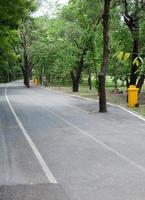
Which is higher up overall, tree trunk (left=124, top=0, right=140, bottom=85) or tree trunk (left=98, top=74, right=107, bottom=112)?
tree trunk (left=124, top=0, right=140, bottom=85)

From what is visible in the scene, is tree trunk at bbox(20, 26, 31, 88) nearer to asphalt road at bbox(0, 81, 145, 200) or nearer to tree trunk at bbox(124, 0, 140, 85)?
tree trunk at bbox(124, 0, 140, 85)

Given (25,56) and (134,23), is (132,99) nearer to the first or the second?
(134,23)

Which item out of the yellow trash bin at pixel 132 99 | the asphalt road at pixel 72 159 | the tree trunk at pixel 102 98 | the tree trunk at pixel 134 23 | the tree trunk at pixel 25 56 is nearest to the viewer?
the asphalt road at pixel 72 159

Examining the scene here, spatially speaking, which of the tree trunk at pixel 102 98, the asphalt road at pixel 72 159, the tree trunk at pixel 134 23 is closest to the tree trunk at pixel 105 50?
the tree trunk at pixel 102 98

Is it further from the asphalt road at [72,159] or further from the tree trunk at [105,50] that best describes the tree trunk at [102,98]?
the asphalt road at [72,159]

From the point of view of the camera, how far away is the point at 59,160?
1084 centimetres

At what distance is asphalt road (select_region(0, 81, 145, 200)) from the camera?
8148 millimetres

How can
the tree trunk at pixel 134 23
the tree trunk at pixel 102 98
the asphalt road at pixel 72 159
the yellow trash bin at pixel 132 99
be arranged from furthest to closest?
1. the tree trunk at pixel 134 23
2. the yellow trash bin at pixel 132 99
3. the tree trunk at pixel 102 98
4. the asphalt road at pixel 72 159

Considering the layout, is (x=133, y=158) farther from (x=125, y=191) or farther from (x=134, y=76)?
(x=134, y=76)

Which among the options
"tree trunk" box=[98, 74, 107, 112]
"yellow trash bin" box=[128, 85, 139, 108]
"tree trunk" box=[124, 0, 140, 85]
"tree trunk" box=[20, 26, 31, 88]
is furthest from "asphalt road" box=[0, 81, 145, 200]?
"tree trunk" box=[20, 26, 31, 88]

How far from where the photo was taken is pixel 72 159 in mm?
10945

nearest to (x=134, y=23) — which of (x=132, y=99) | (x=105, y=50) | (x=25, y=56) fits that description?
(x=132, y=99)

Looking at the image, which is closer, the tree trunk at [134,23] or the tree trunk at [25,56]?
the tree trunk at [134,23]

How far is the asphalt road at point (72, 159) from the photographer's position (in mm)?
8148
